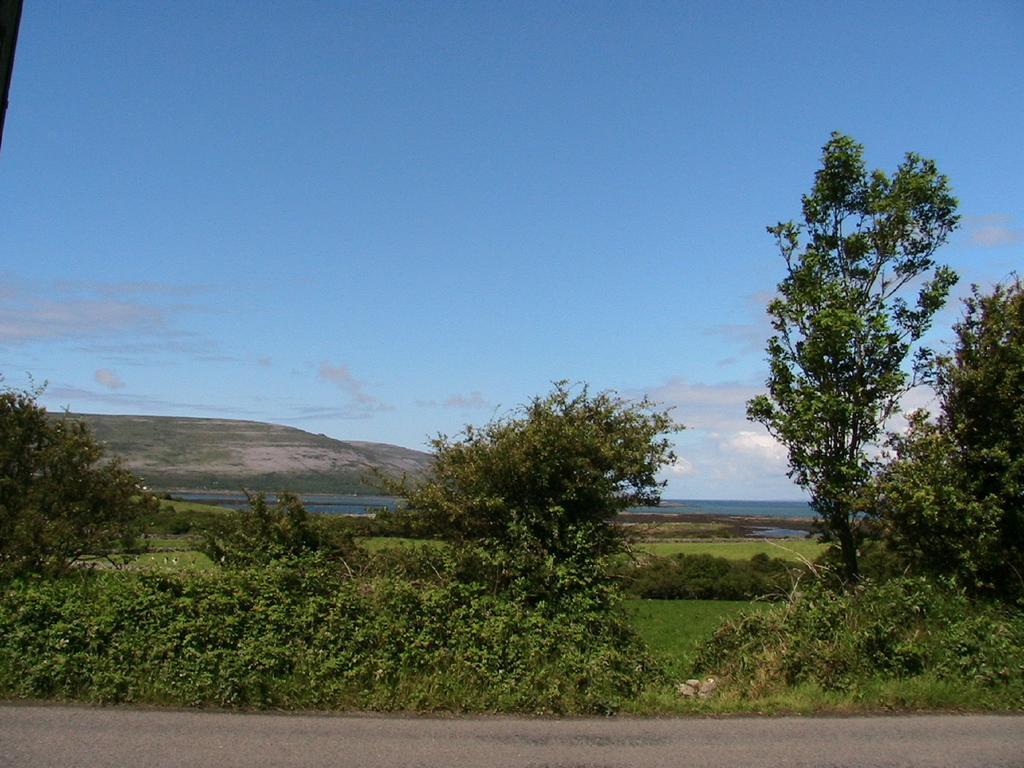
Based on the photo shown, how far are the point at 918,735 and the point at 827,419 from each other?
310 inches

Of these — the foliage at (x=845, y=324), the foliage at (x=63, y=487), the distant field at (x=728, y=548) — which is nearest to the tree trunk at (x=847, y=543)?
the foliage at (x=845, y=324)

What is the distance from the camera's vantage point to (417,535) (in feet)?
43.4

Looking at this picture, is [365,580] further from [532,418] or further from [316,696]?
[532,418]

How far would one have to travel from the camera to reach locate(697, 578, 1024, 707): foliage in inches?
369

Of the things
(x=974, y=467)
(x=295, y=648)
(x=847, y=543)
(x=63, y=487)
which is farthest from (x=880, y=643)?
(x=63, y=487)

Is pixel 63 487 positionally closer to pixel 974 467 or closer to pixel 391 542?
pixel 391 542

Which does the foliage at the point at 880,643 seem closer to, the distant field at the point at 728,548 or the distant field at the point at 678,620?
the distant field at the point at 678,620

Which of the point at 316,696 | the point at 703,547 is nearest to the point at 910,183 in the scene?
the point at 316,696

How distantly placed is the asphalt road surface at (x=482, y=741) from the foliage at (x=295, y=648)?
0.39 meters

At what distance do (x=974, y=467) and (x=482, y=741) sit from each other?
30.7ft

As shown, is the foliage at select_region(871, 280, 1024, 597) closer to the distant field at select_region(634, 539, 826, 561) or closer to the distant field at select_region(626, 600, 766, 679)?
the distant field at select_region(626, 600, 766, 679)

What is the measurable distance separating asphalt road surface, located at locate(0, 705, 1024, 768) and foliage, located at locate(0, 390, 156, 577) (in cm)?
1107

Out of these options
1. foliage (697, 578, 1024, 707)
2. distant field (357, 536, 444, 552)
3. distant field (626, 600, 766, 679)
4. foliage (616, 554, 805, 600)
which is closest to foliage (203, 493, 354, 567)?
distant field (357, 536, 444, 552)

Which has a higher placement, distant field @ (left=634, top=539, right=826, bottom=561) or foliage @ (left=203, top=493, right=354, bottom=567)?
foliage @ (left=203, top=493, right=354, bottom=567)
